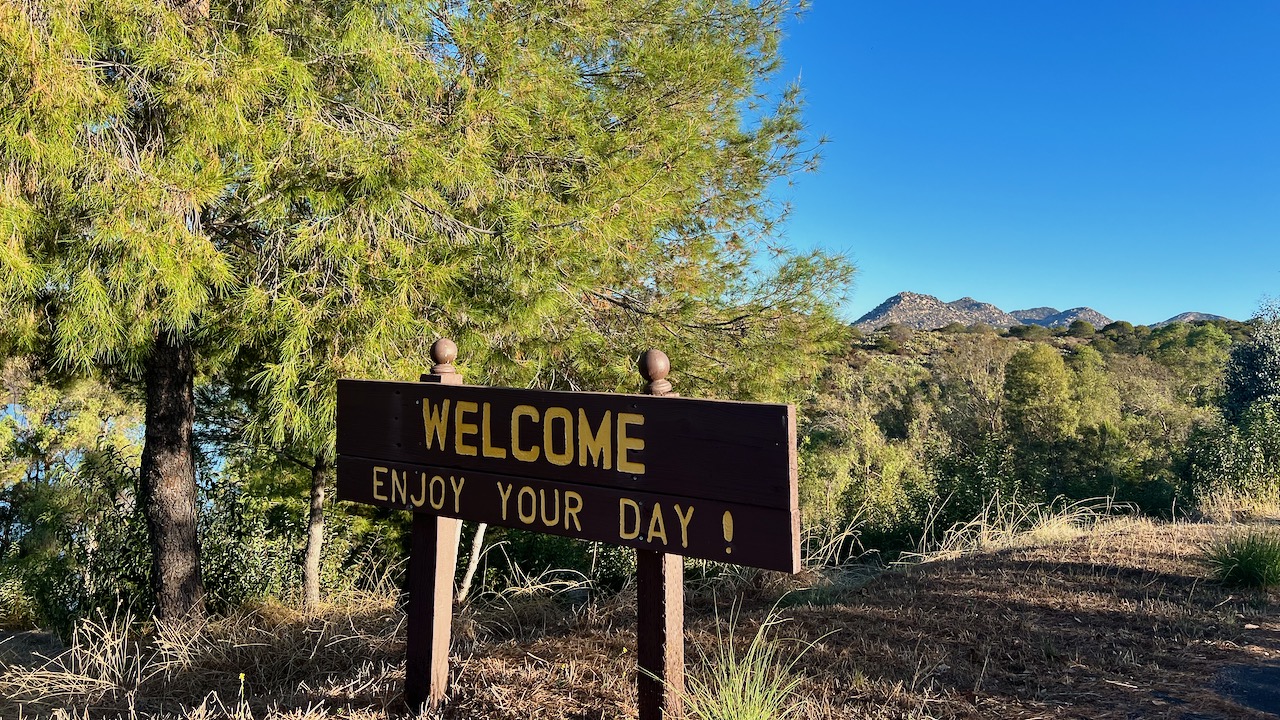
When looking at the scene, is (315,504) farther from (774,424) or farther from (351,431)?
(774,424)

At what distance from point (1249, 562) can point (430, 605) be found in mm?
4422

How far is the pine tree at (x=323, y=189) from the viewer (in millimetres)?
3152

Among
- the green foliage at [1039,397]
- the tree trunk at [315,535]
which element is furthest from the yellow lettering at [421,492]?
the green foliage at [1039,397]

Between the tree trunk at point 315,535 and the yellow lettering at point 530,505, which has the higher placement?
the yellow lettering at point 530,505

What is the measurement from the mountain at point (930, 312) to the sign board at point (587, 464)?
69.2m

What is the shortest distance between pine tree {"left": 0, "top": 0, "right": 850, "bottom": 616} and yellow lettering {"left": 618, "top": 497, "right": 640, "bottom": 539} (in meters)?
1.98

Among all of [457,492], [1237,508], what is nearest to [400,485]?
[457,492]

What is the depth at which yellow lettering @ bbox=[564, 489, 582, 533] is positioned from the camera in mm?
2373

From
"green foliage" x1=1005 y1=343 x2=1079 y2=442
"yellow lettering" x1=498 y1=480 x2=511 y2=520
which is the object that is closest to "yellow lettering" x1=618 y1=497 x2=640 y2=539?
"yellow lettering" x1=498 y1=480 x2=511 y2=520

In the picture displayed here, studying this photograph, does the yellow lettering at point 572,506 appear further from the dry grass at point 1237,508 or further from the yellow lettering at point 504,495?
the dry grass at point 1237,508

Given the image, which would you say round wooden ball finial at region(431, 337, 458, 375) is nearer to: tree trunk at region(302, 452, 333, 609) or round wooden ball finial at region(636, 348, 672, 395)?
round wooden ball finial at region(636, 348, 672, 395)

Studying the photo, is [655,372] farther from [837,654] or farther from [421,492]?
[837,654]

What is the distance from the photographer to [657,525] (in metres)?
2.23

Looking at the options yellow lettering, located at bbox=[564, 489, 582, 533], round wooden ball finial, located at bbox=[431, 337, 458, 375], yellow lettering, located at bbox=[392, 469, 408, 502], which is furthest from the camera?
round wooden ball finial, located at bbox=[431, 337, 458, 375]
